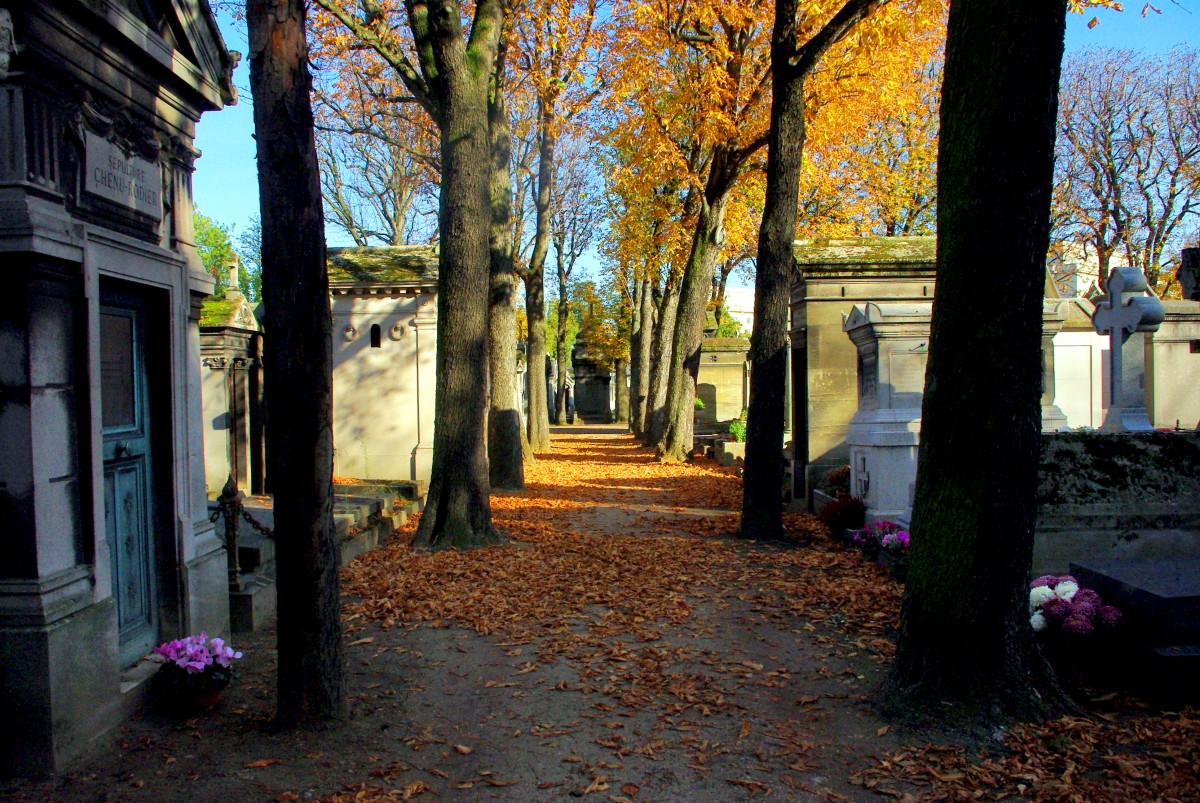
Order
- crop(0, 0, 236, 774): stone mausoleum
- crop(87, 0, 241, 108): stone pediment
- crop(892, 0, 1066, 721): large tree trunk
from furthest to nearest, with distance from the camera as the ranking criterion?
crop(87, 0, 241, 108): stone pediment, crop(892, 0, 1066, 721): large tree trunk, crop(0, 0, 236, 774): stone mausoleum

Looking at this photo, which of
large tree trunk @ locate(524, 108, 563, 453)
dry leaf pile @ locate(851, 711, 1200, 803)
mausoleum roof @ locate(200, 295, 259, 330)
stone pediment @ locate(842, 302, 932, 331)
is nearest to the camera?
dry leaf pile @ locate(851, 711, 1200, 803)

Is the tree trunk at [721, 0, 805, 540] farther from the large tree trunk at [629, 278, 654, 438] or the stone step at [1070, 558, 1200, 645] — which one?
the large tree trunk at [629, 278, 654, 438]

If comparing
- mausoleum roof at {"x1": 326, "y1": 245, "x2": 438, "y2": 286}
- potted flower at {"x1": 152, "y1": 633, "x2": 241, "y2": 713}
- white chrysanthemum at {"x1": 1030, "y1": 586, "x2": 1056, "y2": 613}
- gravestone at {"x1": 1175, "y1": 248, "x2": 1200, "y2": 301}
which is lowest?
potted flower at {"x1": 152, "y1": 633, "x2": 241, "y2": 713}

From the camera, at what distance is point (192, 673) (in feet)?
14.3

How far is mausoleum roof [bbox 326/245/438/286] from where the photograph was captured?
1407 centimetres

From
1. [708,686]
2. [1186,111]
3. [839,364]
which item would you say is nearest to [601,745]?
[708,686]

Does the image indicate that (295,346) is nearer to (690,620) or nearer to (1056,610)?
(690,620)

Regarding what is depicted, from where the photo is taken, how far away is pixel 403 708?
4.59 metres

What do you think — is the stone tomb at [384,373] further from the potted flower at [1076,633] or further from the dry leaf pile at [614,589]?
the potted flower at [1076,633]

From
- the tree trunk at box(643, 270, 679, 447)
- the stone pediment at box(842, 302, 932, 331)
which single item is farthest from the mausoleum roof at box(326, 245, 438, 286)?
the tree trunk at box(643, 270, 679, 447)

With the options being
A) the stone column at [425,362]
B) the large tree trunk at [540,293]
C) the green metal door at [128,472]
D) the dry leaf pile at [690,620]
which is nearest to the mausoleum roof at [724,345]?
the large tree trunk at [540,293]

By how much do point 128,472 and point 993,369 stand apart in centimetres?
458

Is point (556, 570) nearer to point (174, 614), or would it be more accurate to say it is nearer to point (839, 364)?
point (174, 614)

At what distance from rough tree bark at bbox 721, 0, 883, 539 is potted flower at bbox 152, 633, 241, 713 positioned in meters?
5.85
